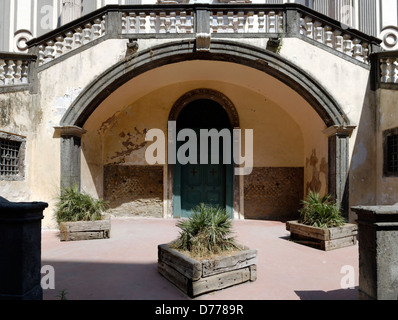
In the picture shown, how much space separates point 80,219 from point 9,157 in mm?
2266

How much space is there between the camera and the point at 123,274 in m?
3.74

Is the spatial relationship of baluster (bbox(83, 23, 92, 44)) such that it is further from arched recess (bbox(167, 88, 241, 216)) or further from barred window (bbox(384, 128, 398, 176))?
barred window (bbox(384, 128, 398, 176))

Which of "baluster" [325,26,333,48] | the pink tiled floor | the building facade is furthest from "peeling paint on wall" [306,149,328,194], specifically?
"baluster" [325,26,333,48]

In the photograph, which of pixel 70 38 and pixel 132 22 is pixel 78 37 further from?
pixel 132 22

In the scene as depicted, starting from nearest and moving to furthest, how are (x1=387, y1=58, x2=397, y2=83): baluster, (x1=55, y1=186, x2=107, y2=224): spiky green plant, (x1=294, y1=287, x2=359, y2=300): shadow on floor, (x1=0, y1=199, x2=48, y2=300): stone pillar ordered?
1. (x1=0, y1=199, x2=48, y2=300): stone pillar
2. (x1=294, y1=287, x2=359, y2=300): shadow on floor
3. (x1=55, y1=186, x2=107, y2=224): spiky green plant
4. (x1=387, y1=58, x2=397, y2=83): baluster

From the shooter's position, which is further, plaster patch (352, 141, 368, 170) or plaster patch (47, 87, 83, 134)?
plaster patch (47, 87, 83, 134)

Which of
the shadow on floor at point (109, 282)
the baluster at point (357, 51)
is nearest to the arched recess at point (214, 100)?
the baluster at point (357, 51)

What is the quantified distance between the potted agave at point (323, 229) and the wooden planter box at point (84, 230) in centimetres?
387

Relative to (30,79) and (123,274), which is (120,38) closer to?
(30,79)

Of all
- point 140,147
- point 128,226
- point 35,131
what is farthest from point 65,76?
point 128,226

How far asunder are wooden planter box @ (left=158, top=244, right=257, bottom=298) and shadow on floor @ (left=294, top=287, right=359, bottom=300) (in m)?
0.64

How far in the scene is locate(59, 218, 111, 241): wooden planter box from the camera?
551cm

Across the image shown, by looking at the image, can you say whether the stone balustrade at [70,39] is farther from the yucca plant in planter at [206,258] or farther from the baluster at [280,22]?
the yucca plant in planter at [206,258]

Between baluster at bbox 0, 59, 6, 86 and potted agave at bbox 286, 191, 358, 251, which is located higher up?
baluster at bbox 0, 59, 6, 86
